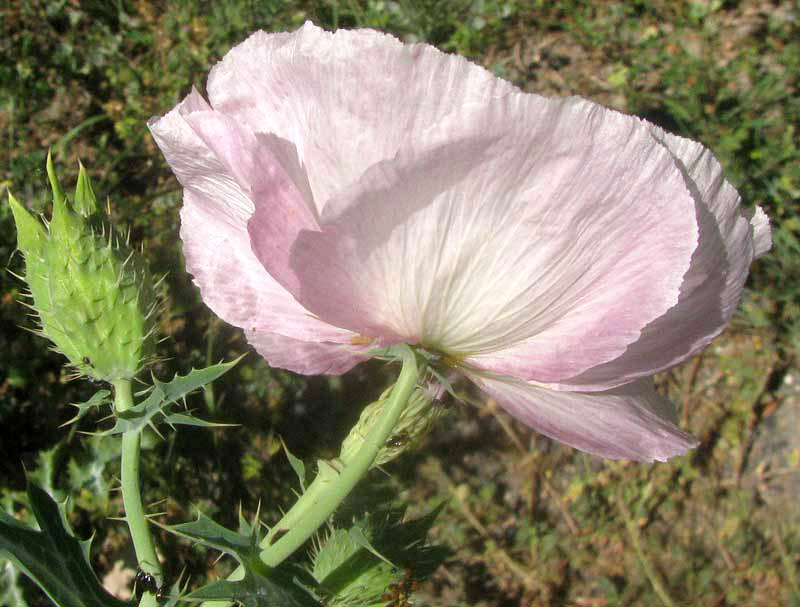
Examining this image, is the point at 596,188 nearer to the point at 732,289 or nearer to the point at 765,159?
the point at 732,289

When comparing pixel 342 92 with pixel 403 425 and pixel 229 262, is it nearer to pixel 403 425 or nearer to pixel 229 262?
pixel 229 262

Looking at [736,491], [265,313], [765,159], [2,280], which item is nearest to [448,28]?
[765,159]

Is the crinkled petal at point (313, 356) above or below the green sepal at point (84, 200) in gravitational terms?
A: below

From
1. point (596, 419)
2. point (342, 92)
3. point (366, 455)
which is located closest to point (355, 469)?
point (366, 455)

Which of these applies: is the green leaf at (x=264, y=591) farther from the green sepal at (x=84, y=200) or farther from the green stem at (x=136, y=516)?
the green sepal at (x=84, y=200)

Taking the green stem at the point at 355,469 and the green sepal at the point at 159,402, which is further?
the green sepal at the point at 159,402

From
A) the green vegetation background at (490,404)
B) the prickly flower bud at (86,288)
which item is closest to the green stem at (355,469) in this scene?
the prickly flower bud at (86,288)
